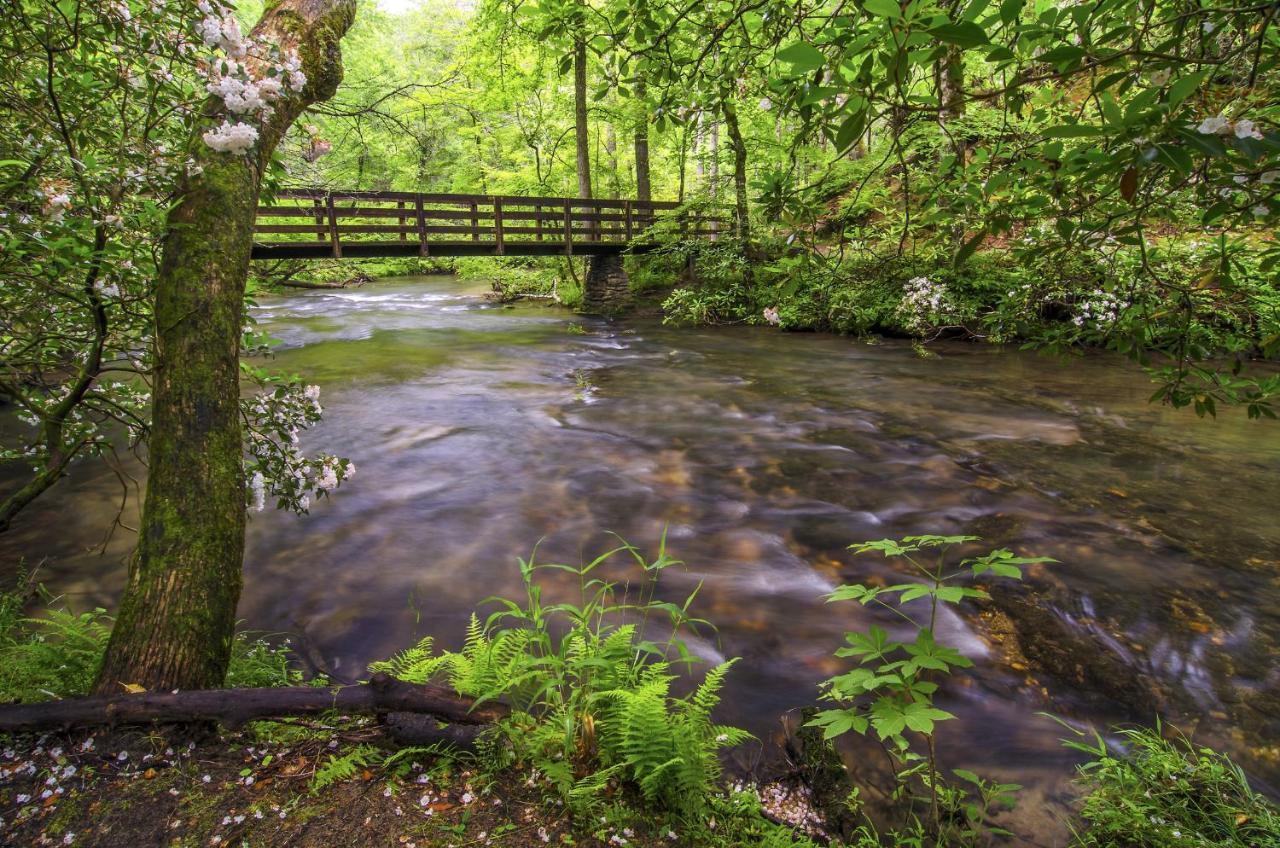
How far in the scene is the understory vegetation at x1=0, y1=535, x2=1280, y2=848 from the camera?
1891 mm

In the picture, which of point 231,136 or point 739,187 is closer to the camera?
point 231,136

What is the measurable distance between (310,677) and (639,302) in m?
16.6

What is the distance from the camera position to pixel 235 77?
2.65m

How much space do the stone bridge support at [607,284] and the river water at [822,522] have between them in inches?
347

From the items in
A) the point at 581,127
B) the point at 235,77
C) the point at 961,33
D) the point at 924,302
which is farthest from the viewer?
the point at 581,127

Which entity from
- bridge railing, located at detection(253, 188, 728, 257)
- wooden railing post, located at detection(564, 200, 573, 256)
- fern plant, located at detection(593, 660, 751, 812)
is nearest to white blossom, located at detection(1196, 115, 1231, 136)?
fern plant, located at detection(593, 660, 751, 812)

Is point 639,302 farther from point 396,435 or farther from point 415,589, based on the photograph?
point 415,589

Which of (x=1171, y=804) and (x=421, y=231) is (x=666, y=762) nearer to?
(x=1171, y=804)

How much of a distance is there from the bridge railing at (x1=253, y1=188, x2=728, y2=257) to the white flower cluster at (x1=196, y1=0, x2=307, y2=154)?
9053mm

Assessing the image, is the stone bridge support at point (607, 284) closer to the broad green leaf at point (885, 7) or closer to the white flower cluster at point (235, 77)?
the white flower cluster at point (235, 77)

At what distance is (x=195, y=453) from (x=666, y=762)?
83.2 inches

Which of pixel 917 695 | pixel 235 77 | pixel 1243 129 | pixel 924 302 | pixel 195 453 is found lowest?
pixel 917 695

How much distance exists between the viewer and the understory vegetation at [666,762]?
189 centimetres

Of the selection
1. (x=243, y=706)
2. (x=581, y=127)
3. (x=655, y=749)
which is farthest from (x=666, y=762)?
(x=581, y=127)
